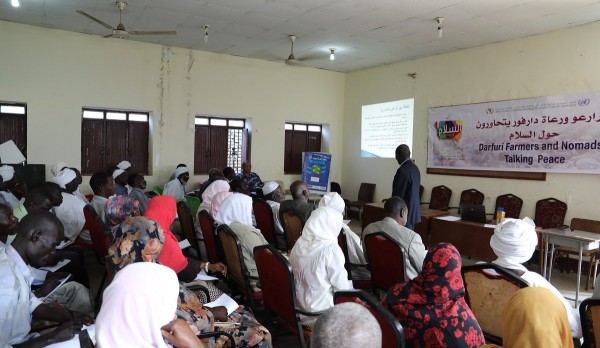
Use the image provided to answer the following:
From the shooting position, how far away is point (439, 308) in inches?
64.3

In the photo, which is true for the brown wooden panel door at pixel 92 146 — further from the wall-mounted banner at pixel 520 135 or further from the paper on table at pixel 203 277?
the wall-mounted banner at pixel 520 135

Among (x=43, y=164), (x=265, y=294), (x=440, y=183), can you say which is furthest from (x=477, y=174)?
(x=43, y=164)

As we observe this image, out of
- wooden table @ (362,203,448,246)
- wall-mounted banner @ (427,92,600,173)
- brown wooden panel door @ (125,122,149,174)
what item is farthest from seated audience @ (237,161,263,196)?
wall-mounted banner @ (427,92,600,173)

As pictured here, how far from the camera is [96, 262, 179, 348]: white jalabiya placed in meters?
1.34

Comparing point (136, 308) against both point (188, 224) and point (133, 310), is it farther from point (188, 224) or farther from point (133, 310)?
point (188, 224)

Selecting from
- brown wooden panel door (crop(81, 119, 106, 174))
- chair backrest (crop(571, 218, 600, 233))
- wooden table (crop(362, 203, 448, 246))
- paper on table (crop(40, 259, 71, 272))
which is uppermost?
brown wooden panel door (crop(81, 119, 106, 174))

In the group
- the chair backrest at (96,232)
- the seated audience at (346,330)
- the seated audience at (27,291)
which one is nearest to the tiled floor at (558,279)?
the chair backrest at (96,232)

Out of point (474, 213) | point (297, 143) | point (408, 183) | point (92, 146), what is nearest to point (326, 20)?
point (408, 183)

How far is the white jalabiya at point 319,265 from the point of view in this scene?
2.32 metres

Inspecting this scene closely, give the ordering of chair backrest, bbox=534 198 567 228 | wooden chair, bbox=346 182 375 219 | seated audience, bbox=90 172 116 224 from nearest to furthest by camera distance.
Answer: seated audience, bbox=90 172 116 224, chair backrest, bbox=534 198 567 228, wooden chair, bbox=346 182 375 219

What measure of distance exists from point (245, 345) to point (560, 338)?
55.9 inches

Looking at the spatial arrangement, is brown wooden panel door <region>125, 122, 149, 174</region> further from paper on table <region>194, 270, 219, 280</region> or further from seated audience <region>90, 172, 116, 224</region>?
paper on table <region>194, 270, 219, 280</region>

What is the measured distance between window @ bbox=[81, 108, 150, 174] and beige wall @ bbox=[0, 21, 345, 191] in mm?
238

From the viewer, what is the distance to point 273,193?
5.14 metres
